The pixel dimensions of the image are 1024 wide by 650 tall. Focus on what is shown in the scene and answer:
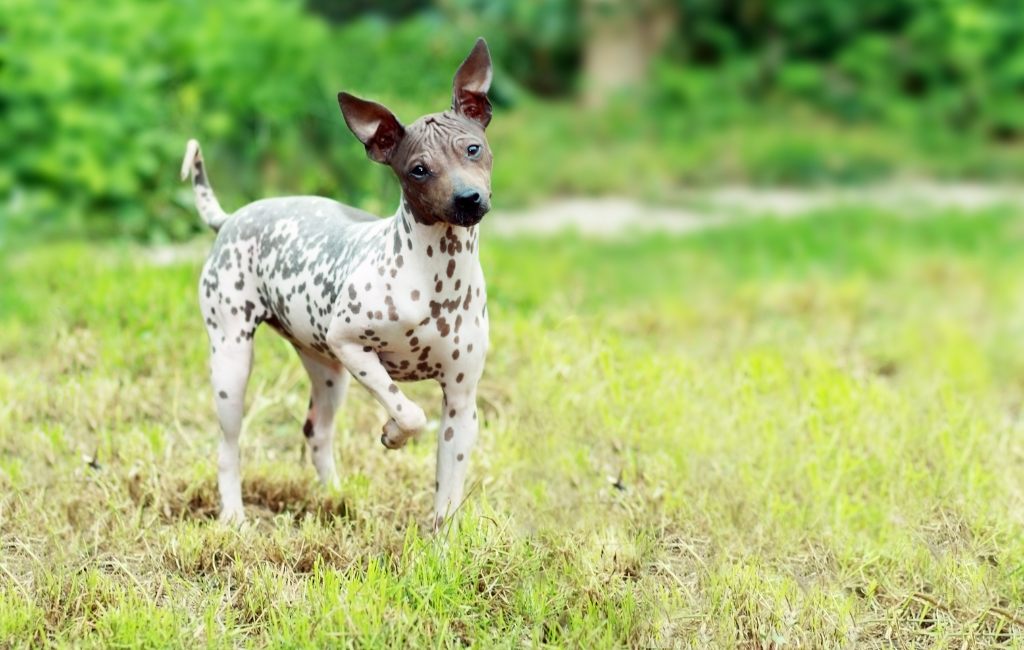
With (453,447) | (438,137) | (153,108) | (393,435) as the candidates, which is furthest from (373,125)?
(153,108)

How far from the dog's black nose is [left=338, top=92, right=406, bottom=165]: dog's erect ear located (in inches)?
11.7

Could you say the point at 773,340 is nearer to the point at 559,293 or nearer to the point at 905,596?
the point at 559,293

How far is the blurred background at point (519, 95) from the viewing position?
289 inches

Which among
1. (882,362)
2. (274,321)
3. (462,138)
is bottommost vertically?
(882,362)

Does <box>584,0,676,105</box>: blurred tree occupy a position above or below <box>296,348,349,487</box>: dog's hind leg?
above

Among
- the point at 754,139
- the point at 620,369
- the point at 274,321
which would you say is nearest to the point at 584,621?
the point at 274,321

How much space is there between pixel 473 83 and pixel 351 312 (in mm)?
673

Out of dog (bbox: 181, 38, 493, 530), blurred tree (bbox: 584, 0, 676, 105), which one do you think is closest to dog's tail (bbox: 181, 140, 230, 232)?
dog (bbox: 181, 38, 493, 530)

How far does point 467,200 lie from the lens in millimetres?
2914

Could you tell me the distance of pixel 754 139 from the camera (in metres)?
9.83

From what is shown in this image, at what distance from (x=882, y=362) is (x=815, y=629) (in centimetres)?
262

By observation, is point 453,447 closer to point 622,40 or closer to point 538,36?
point 622,40

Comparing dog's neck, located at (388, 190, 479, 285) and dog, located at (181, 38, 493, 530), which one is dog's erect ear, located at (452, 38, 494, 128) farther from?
dog's neck, located at (388, 190, 479, 285)

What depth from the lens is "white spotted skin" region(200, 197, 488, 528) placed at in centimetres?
313
